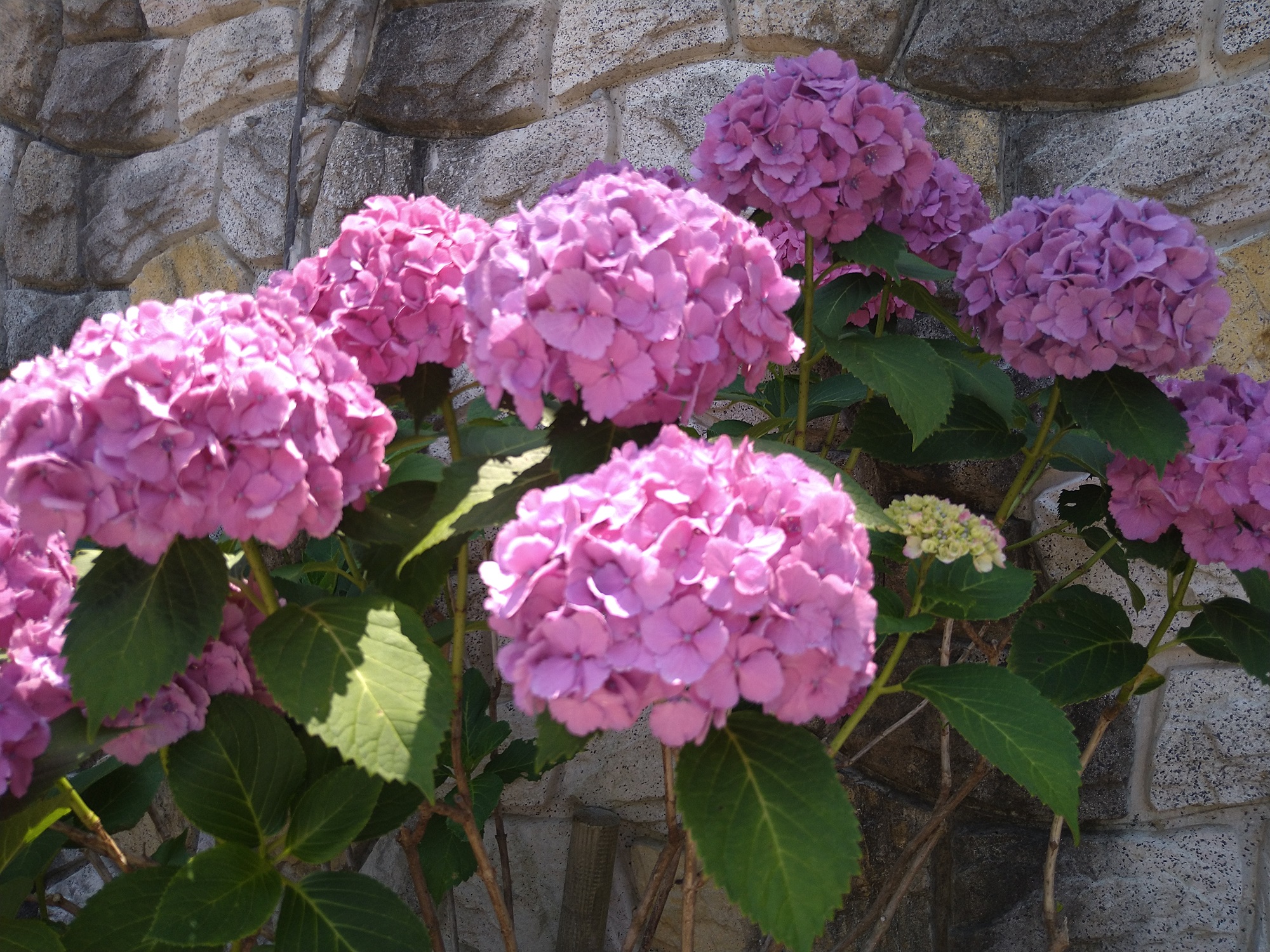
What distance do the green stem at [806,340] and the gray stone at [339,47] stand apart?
137cm

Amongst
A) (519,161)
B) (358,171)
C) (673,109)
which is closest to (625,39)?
(673,109)

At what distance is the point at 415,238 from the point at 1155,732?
4.64 feet

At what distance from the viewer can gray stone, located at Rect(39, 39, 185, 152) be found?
2.57 metres

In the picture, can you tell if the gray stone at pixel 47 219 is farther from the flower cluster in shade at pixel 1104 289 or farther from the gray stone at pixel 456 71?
the flower cluster in shade at pixel 1104 289

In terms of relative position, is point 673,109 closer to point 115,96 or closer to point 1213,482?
point 1213,482

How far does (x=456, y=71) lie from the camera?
6.86 ft

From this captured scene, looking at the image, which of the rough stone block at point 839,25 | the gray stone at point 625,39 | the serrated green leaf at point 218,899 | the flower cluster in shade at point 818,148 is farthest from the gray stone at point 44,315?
the serrated green leaf at point 218,899

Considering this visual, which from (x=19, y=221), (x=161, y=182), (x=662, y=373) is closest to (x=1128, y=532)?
(x=662, y=373)

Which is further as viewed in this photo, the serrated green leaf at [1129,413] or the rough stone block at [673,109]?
the rough stone block at [673,109]

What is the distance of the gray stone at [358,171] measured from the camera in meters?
2.12

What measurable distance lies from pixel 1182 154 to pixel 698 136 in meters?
0.83

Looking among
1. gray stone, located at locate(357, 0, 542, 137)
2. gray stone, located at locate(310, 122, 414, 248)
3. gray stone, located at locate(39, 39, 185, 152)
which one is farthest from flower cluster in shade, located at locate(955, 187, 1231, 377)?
gray stone, located at locate(39, 39, 185, 152)

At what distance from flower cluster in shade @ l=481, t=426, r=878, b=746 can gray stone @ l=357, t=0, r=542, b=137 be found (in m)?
1.60

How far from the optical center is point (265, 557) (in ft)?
6.25
